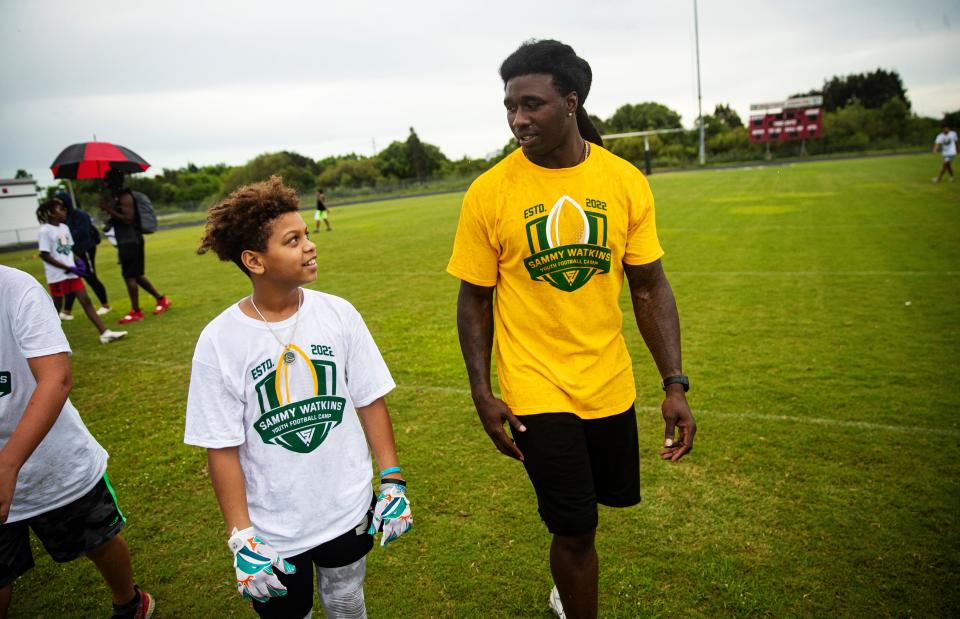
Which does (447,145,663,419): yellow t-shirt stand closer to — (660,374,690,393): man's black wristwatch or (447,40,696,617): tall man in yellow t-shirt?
(447,40,696,617): tall man in yellow t-shirt

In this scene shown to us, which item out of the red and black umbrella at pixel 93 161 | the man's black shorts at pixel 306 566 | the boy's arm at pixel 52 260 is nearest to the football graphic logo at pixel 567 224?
the man's black shorts at pixel 306 566

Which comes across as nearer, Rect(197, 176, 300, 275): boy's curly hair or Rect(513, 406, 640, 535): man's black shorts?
Rect(197, 176, 300, 275): boy's curly hair

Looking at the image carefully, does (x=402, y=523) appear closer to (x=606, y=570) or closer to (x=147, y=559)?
(x=606, y=570)

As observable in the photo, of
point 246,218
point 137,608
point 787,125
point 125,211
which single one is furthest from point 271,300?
point 787,125

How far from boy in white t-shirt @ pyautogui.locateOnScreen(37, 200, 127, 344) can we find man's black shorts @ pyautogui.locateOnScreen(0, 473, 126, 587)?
660 cm

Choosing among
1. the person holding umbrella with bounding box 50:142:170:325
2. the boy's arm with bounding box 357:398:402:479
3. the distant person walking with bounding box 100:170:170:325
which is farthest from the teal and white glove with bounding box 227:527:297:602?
the person holding umbrella with bounding box 50:142:170:325

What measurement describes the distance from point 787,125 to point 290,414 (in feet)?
192

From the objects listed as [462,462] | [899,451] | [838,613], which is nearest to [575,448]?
[838,613]

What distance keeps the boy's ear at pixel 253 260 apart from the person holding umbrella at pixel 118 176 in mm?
8294

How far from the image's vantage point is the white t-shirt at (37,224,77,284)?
8492mm

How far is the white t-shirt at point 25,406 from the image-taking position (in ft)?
7.61

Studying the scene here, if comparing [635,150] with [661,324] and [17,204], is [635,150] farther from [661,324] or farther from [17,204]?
[661,324]

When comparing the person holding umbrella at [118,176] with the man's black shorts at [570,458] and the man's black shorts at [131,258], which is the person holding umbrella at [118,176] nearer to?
the man's black shorts at [131,258]

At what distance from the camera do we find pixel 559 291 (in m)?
2.46
